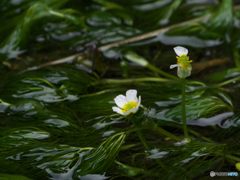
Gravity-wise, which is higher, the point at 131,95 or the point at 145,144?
the point at 131,95

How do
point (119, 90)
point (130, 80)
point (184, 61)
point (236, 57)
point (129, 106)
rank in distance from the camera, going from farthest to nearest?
point (236, 57), point (130, 80), point (119, 90), point (129, 106), point (184, 61)

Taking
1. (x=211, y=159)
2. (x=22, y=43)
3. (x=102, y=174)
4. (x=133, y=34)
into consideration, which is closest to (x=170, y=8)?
(x=133, y=34)

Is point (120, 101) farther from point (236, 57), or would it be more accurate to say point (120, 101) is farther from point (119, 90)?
point (236, 57)

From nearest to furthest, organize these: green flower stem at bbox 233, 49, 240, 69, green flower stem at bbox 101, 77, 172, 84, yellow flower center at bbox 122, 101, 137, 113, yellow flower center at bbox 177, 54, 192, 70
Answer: yellow flower center at bbox 177, 54, 192, 70 < yellow flower center at bbox 122, 101, 137, 113 < green flower stem at bbox 101, 77, 172, 84 < green flower stem at bbox 233, 49, 240, 69

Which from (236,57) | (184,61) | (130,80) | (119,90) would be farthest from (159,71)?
(184,61)

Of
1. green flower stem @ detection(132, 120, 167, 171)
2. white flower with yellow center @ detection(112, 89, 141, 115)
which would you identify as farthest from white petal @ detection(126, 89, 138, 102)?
green flower stem @ detection(132, 120, 167, 171)

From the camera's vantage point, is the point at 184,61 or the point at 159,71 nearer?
the point at 184,61

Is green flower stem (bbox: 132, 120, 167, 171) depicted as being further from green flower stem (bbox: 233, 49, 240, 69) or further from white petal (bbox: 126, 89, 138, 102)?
green flower stem (bbox: 233, 49, 240, 69)

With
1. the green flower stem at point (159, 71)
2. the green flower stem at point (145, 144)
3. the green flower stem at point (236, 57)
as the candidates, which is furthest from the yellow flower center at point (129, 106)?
the green flower stem at point (236, 57)
